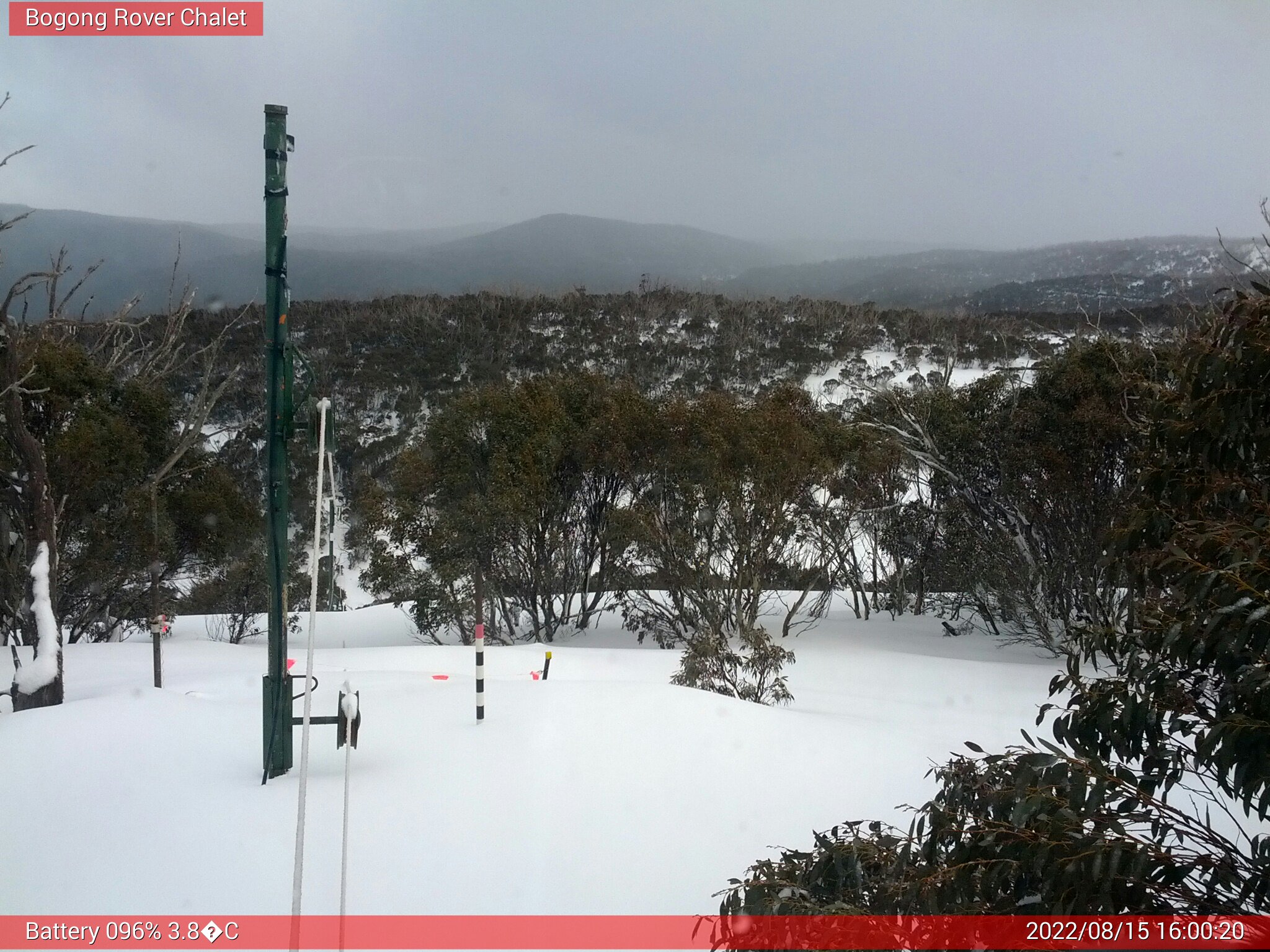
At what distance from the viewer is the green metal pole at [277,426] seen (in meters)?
4.77

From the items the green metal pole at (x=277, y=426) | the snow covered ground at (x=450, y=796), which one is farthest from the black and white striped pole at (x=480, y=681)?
the green metal pole at (x=277, y=426)

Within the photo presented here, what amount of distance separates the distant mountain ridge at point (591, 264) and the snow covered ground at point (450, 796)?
2.98 metres

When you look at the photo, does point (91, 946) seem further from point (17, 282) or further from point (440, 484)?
point (440, 484)

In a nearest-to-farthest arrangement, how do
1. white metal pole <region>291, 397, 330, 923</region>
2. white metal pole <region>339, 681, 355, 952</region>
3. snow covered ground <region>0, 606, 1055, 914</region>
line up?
white metal pole <region>291, 397, 330, 923</region>, white metal pole <region>339, 681, 355, 952</region>, snow covered ground <region>0, 606, 1055, 914</region>

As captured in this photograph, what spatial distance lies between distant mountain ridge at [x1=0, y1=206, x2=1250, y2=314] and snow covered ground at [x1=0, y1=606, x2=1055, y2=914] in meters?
2.98

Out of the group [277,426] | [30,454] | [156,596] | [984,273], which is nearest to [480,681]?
[277,426]

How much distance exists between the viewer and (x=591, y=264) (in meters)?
48.5

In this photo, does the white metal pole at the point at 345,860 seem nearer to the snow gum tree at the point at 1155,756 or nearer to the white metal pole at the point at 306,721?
the white metal pole at the point at 306,721

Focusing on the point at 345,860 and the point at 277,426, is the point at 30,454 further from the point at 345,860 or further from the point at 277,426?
the point at 345,860

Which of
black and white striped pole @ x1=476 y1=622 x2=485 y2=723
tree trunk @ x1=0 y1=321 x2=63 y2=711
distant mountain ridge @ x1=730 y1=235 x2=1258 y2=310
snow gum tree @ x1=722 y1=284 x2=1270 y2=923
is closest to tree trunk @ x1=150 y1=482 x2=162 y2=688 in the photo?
tree trunk @ x1=0 y1=321 x2=63 y2=711

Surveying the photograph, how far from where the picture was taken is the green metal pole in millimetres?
4766

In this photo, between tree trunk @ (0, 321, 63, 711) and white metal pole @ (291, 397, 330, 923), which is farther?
tree trunk @ (0, 321, 63, 711)

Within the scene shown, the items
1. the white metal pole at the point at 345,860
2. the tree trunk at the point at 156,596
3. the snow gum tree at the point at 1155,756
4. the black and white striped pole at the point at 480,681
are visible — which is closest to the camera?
the snow gum tree at the point at 1155,756

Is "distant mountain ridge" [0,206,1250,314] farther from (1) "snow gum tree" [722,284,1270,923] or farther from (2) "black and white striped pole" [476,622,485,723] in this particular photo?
(1) "snow gum tree" [722,284,1270,923]
